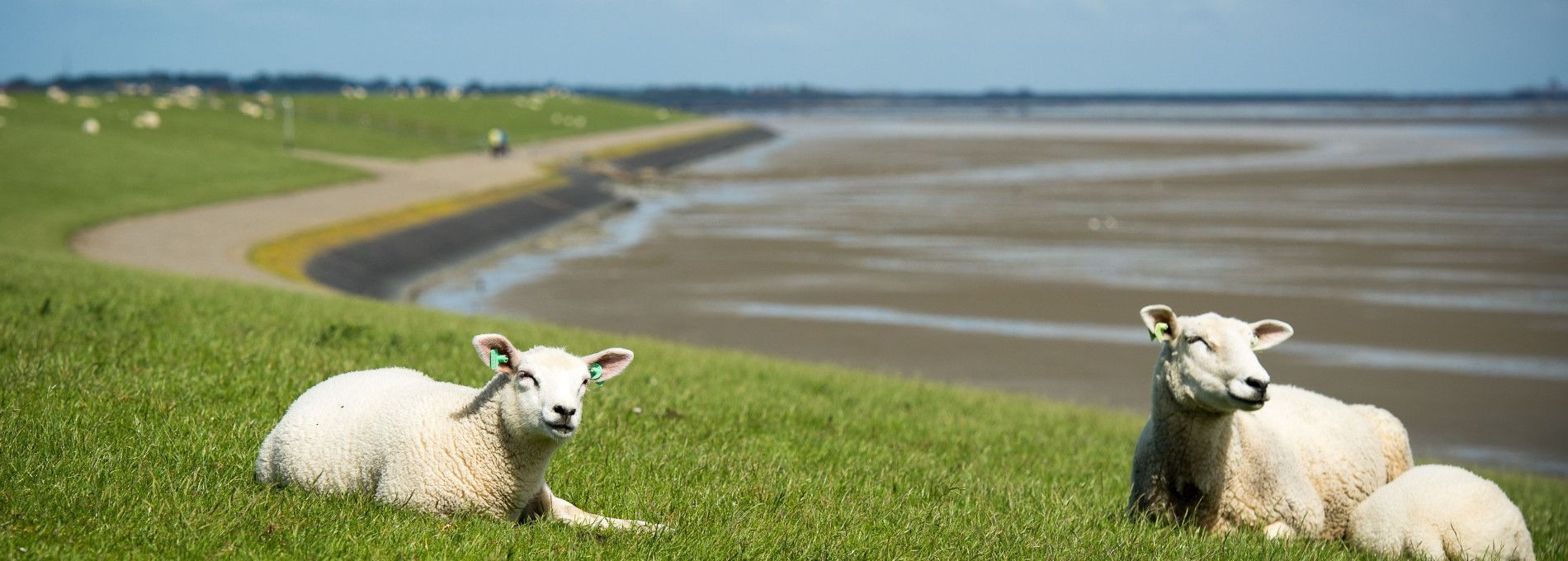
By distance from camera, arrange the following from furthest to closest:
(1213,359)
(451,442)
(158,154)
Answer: (158,154) < (1213,359) < (451,442)

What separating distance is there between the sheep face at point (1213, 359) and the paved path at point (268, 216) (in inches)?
780

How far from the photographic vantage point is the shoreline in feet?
106

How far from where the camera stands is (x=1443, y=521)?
8.21 m

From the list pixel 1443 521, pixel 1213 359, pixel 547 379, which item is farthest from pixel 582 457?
pixel 1443 521

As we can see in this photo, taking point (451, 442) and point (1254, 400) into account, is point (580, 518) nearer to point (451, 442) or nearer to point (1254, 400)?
point (451, 442)

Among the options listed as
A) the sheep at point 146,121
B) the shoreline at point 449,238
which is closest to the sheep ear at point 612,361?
the shoreline at point 449,238

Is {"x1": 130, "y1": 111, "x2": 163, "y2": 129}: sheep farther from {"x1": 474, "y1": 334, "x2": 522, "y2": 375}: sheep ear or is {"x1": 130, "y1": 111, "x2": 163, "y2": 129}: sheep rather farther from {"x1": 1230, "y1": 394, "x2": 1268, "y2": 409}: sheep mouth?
{"x1": 1230, "y1": 394, "x2": 1268, "y2": 409}: sheep mouth

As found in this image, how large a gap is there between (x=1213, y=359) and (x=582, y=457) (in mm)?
3630

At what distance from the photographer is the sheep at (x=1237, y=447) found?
771cm

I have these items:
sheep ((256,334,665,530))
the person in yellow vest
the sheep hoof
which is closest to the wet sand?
the sheep hoof

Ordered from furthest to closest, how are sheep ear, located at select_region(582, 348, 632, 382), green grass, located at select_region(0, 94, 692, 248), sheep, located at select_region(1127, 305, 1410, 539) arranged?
1. green grass, located at select_region(0, 94, 692, 248)
2. sheep, located at select_region(1127, 305, 1410, 539)
3. sheep ear, located at select_region(582, 348, 632, 382)

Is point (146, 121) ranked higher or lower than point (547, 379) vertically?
lower

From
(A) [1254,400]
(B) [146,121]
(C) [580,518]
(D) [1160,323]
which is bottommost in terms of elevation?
(B) [146,121]

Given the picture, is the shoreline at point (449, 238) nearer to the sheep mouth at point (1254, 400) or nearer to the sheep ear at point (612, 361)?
the sheep ear at point (612, 361)
